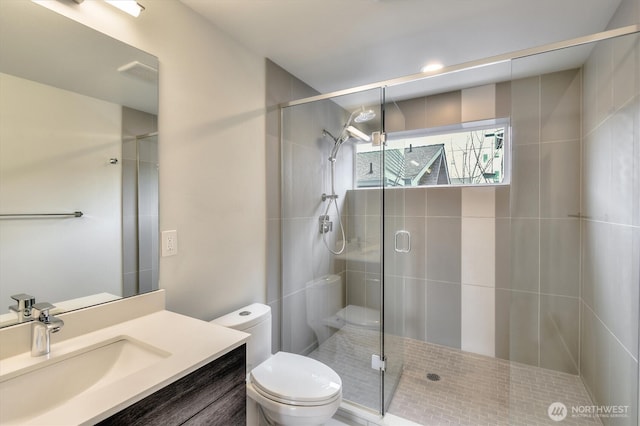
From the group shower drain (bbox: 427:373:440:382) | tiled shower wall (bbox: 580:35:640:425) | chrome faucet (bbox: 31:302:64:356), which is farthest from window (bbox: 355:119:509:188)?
chrome faucet (bbox: 31:302:64:356)

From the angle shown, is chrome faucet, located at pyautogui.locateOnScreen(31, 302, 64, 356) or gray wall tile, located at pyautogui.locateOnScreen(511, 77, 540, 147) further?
gray wall tile, located at pyautogui.locateOnScreen(511, 77, 540, 147)

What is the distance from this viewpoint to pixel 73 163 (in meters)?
1.14

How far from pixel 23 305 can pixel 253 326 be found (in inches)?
38.0

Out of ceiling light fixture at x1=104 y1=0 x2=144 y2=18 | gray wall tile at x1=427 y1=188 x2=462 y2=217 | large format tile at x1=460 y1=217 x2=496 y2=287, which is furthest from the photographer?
gray wall tile at x1=427 y1=188 x2=462 y2=217

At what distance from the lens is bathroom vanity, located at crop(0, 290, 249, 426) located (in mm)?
753

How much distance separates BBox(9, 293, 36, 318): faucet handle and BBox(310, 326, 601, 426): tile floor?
173cm

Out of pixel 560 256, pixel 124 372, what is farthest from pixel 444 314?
pixel 124 372

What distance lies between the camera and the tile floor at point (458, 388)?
180 cm

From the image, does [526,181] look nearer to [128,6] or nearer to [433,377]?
[433,377]

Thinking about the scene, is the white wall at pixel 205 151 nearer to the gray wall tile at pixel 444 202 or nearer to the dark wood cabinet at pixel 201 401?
the dark wood cabinet at pixel 201 401

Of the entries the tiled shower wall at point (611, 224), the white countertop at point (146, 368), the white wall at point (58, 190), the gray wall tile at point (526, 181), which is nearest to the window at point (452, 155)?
the gray wall tile at point (526, 181)

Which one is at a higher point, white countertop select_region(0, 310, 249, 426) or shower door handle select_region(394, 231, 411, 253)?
shower door handle select_region(394, 231, 411, 253)

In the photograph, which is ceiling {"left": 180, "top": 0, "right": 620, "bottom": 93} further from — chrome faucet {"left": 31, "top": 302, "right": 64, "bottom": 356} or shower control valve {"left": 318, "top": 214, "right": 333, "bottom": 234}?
chrome faucet {"left": 31, "top": 302, "right": 64, "bottom": 356}

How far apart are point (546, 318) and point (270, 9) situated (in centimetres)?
254
